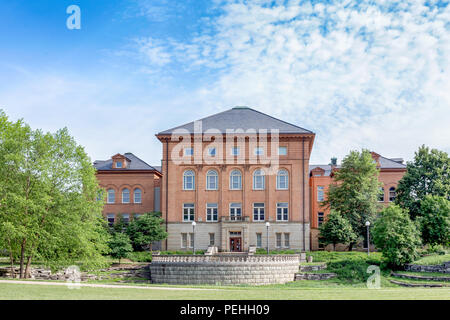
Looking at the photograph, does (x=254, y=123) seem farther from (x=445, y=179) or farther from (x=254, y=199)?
(x=445, y=179)

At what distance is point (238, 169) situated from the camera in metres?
57.4

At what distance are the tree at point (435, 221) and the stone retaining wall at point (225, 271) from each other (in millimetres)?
14816

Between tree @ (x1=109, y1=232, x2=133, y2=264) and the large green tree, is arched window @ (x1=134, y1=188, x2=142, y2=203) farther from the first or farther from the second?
the large green tree

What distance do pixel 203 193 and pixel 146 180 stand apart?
29.9 feet

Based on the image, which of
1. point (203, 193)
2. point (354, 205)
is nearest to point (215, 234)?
point (203, 193)

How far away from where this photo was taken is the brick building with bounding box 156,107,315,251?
55938 millimetres

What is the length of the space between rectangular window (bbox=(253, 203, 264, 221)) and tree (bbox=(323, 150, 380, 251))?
821 cm

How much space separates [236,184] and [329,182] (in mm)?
18781

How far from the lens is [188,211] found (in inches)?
2264

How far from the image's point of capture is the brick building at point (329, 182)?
64.6 meters

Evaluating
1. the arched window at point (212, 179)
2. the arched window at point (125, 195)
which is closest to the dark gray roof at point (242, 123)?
the arched window at point (212, 179)

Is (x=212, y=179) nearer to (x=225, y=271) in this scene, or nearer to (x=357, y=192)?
(x=357, y=192)

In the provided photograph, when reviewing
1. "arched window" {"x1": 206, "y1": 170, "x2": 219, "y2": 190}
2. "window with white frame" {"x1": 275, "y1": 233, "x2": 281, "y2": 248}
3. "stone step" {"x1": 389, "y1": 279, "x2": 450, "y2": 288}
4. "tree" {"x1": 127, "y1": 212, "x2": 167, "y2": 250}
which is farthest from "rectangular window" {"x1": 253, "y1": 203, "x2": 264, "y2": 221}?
"stone step" {"x1": 389, "y1": 279, "x2": 450, "y2": 288}
